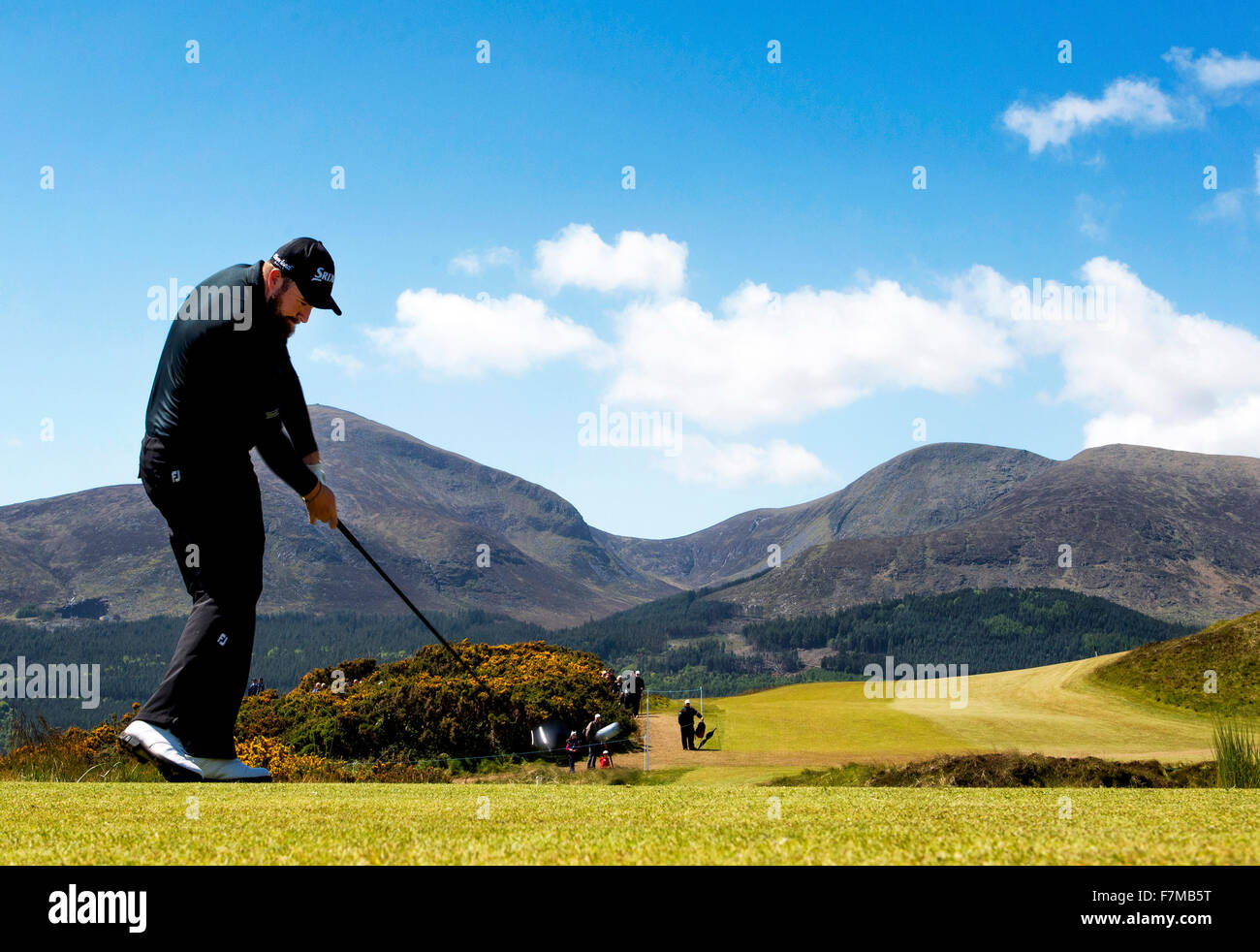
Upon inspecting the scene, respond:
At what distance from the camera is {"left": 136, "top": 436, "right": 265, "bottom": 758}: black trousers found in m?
4.53

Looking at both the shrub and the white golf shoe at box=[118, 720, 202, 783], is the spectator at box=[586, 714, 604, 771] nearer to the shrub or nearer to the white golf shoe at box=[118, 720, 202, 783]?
the shrub

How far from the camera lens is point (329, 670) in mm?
27875

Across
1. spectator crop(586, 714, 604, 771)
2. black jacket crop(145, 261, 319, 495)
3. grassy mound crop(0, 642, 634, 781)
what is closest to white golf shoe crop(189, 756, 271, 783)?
black jacket crop(145, 261, 319, 495)

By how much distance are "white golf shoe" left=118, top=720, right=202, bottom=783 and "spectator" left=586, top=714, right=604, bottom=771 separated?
18239 millimetres

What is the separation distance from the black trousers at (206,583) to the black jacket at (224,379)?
0.29 ft

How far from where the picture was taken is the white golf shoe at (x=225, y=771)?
4500 mm

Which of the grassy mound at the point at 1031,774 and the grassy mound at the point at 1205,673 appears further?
the grassy mound at the point at 1205,673

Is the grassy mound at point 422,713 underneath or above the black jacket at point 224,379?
underneath

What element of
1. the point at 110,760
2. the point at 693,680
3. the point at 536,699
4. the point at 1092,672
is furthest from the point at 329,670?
the point at 693,680

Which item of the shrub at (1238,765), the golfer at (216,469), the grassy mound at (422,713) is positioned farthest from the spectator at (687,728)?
the golfer at (216,469)

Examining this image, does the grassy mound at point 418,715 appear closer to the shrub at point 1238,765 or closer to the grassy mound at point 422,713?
the grassy mound at point 422,713

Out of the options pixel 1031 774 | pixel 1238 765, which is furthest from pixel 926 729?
pixel 1238 765
